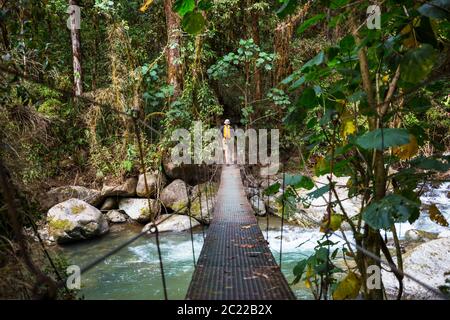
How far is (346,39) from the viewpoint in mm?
1076

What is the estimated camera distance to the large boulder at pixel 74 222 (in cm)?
376

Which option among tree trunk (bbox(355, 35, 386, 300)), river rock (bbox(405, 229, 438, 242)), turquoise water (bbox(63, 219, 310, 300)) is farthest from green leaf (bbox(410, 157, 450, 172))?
river rock (bbox(405, 229, 438, 242))

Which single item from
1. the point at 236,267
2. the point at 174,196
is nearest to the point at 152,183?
the point at 174,196

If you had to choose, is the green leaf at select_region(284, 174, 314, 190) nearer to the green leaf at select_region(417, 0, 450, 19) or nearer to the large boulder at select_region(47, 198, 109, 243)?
the green leaf at select_region(417, 0, 450, 19)

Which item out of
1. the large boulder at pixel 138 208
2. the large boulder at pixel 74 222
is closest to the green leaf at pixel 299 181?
the large boulder at pixel 74 222

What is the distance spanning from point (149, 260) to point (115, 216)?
134cm

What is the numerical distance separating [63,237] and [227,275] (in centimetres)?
298

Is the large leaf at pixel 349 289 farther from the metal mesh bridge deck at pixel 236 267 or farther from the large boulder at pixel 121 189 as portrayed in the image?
the large boulder at pixel 121 189

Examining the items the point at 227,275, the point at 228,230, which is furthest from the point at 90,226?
the point at 227,275

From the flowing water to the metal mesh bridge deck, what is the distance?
57 centimetres

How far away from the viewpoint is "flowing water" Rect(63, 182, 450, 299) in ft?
9.11

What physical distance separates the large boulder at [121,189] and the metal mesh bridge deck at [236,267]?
267 centimetres

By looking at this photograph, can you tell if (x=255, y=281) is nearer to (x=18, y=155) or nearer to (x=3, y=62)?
(x=18, y=155)

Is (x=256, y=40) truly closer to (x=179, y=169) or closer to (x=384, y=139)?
(x=179, y=169)
